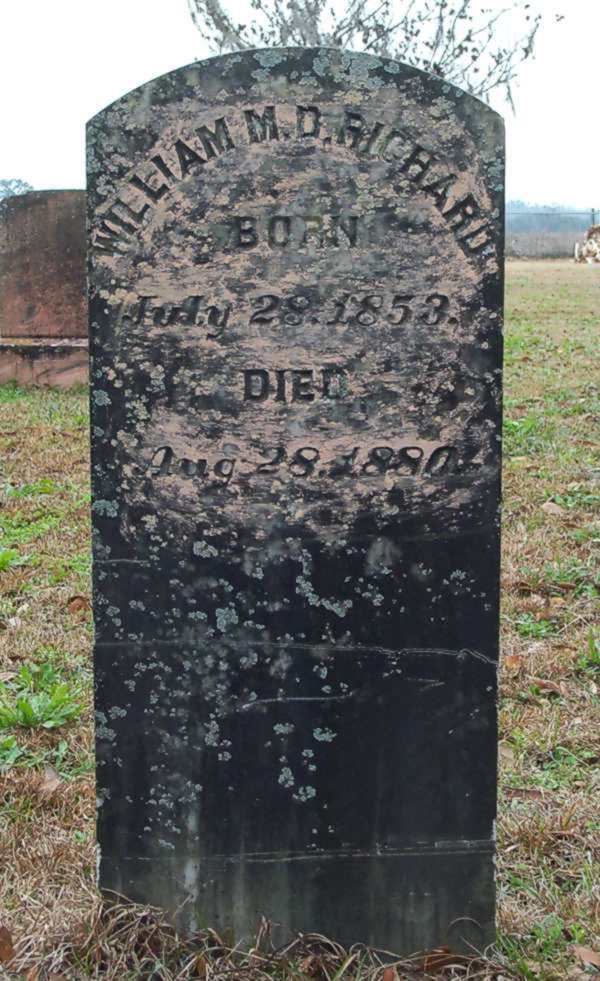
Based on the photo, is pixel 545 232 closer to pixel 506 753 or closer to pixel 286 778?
pixel 506 753

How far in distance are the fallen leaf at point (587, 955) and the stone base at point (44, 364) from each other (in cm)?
911

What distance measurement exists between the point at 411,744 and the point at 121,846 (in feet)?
2.33

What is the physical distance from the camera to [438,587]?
2.50 m

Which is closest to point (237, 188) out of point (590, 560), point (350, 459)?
point (350, 459)

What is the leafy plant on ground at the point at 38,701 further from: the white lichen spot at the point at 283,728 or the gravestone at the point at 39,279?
the gravestone at the point at 39,279

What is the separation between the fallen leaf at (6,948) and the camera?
2.47 m

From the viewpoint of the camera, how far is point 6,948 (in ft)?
8.16

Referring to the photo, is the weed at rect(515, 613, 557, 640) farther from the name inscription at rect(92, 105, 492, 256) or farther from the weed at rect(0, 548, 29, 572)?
the name inscription at rect(92, 105, 492, 256)

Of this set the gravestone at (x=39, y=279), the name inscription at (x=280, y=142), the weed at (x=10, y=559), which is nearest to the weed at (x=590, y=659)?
the name inscription at (x=280, y=142)

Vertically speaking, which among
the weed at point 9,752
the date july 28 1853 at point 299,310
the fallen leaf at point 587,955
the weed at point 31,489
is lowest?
the fallen leaf at point 587,955

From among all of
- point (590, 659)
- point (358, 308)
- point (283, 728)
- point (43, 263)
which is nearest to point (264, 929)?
point (283, 728)

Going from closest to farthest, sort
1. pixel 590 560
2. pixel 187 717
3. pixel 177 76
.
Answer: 1. pixel 177 76
2. pixel 187 717
3. pixel 590 560

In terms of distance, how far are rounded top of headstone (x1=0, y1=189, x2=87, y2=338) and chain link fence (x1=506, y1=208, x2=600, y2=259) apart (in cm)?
3178

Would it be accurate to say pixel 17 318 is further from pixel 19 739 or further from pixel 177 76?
pixel 177 76
